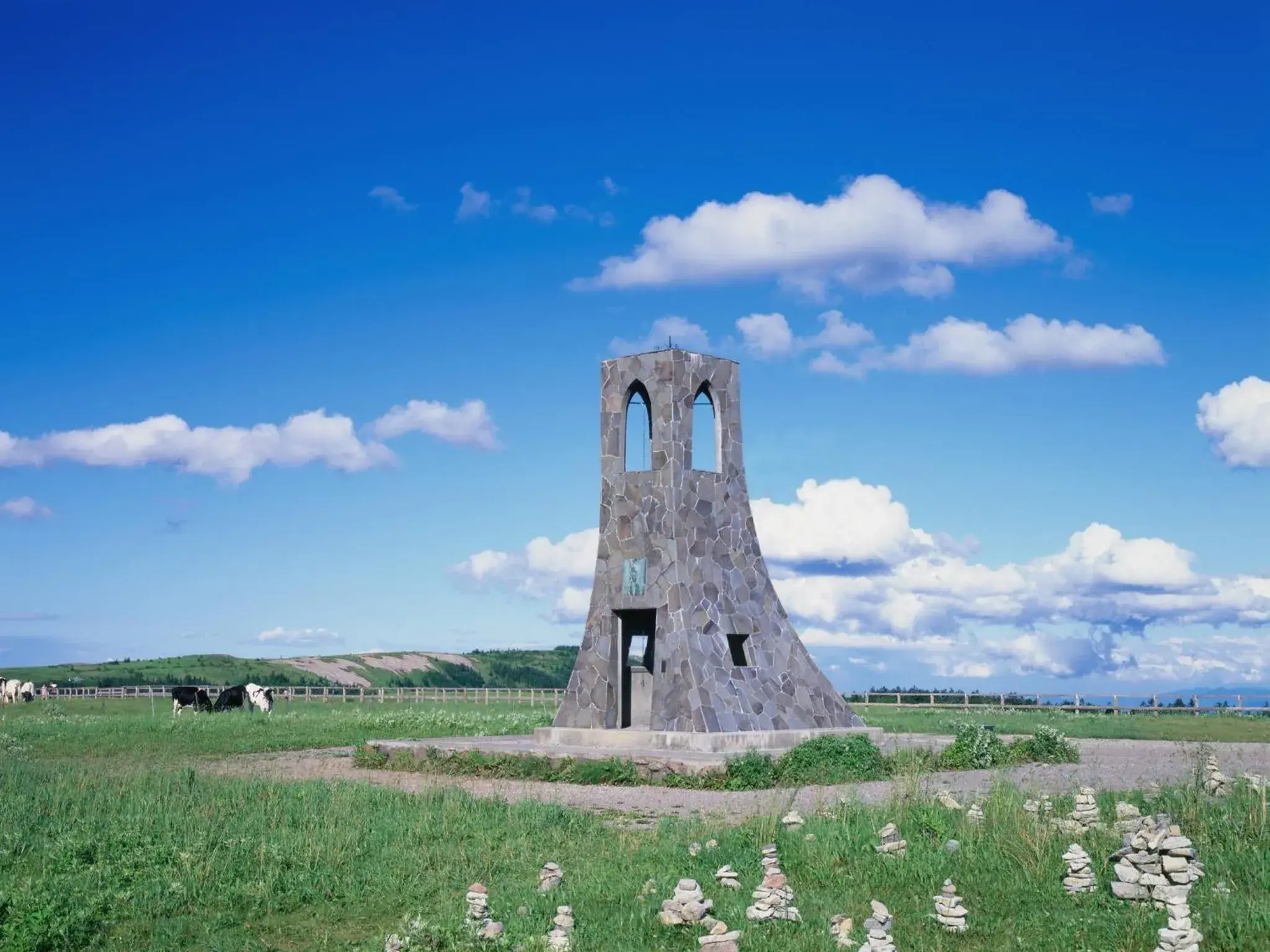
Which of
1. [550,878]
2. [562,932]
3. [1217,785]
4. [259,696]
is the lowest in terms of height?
[259,696]

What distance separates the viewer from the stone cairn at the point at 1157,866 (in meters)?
11.0

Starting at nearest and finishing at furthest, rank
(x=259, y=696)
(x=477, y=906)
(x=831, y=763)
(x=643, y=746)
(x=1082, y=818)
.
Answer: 1. (x=477, y=906)
2. (x=1082, y=818)
3. (x=831, y=763)
4. (x=643, y=746)
5. (x=259, y=696)

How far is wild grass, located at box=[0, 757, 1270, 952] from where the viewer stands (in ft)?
36.5

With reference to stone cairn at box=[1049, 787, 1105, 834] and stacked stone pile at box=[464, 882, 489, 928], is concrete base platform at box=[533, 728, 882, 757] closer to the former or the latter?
stone cairn at box=[1049, 787, 1105, 834]

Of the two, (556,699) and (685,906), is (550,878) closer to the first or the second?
(685,906)

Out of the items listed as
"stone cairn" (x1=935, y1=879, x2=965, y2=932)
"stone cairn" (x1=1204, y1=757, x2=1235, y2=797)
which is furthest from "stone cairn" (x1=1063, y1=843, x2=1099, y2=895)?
"stone cairn" (x1=1204, y1=757, x2=1235, y2=797)

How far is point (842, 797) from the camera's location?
18.9m

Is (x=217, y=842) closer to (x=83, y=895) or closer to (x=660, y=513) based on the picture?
(x=83, y=895)

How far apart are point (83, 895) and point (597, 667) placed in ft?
52.9

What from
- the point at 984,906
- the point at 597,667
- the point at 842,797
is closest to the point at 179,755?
the point at 597,667

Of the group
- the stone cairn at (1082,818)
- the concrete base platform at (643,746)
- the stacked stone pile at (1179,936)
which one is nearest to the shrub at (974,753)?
the concrete base platform at (643,746)

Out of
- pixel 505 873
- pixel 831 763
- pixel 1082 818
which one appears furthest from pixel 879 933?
pixel 831 763

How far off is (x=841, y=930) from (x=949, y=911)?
3.36 ft

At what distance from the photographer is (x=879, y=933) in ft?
32.3
